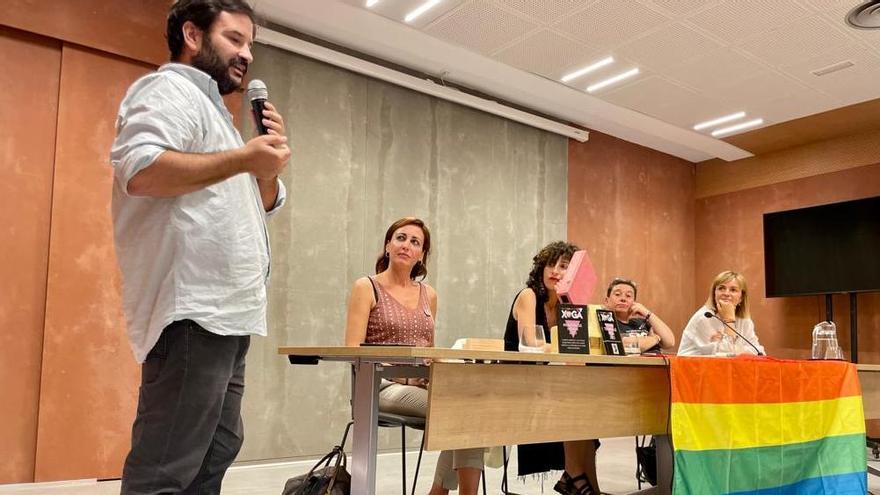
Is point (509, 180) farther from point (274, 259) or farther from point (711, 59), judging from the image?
point (274, 259)

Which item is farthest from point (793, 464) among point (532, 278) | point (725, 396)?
point (532, 278)

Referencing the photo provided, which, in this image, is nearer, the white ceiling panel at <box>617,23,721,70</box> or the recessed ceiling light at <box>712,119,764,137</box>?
the white ceiling panel at <box>617,23,721,70</box>

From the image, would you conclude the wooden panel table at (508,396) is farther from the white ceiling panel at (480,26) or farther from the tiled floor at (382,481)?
the white ceiling panel at (480,26)

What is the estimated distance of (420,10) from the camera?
13.7ft

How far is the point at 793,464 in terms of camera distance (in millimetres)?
2404

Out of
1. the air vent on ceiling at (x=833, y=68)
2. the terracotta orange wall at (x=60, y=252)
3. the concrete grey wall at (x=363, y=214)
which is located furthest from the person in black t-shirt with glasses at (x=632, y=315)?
the terracotta orange wall at (x=60, y=252)

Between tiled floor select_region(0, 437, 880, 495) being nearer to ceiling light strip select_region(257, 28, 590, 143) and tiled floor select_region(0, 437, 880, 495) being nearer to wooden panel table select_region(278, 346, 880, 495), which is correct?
wooden panel table select_region(278, 346, 880, 495)

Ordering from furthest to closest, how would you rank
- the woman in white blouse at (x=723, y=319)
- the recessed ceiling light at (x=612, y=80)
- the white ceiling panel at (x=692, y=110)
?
the white ceiling panel at (x=692, y=110), the recessed ceiling light at (x=612, y=80), the woman in white blouse at (x=723, y=319)

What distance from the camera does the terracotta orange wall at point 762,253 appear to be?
6.14m

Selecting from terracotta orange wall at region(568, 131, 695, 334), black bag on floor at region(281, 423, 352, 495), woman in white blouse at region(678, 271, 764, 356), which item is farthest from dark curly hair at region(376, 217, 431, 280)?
terracotta orange wall at region(568, 131, 695, 334)

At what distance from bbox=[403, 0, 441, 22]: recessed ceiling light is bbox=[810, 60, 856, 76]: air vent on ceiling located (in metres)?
2.79

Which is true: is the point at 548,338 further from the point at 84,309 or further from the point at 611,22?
the point at 84,309

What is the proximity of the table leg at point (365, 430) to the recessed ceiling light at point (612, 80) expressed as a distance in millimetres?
3911

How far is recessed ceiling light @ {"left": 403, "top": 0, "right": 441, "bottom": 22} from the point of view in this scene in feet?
13.4
